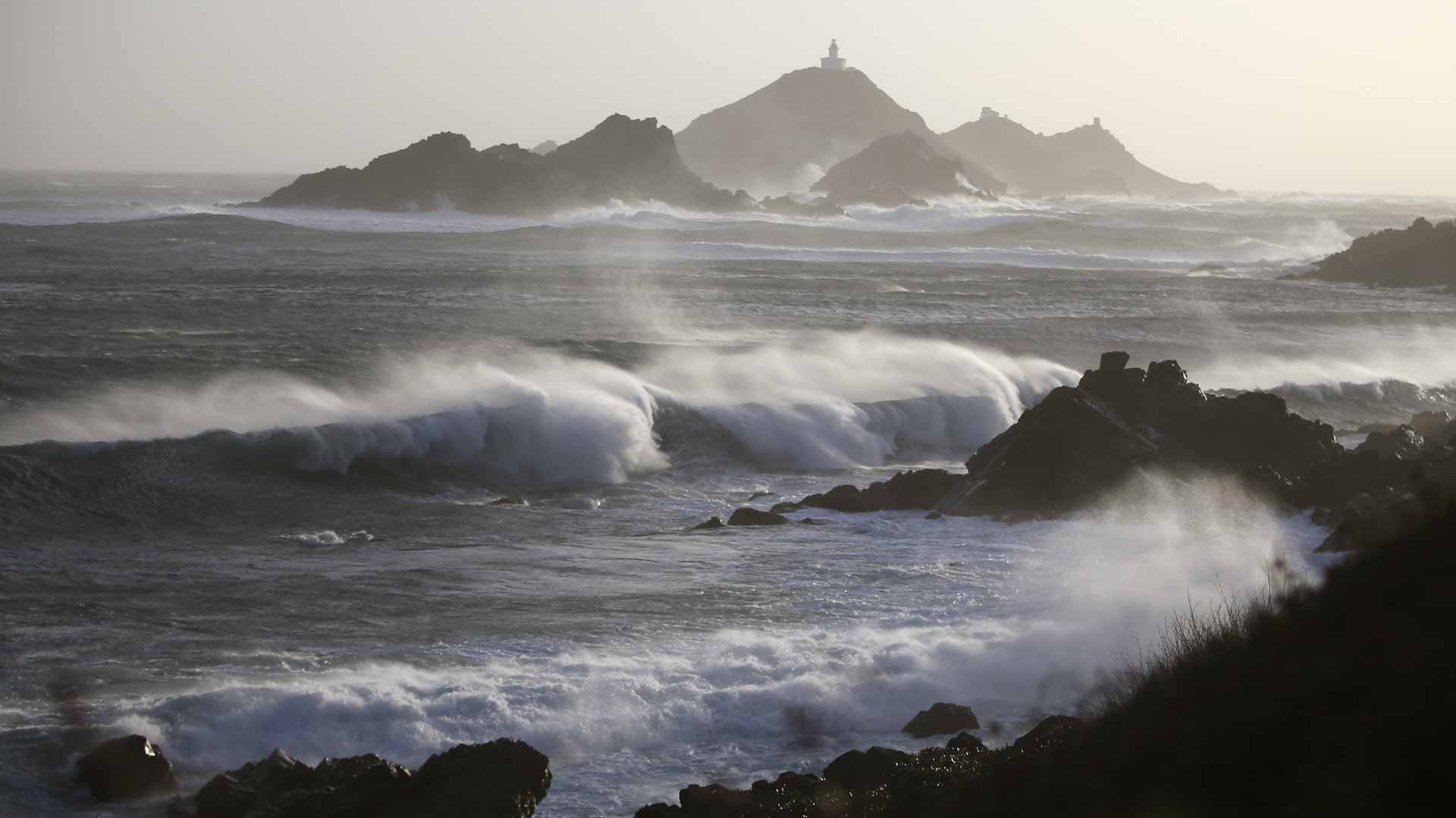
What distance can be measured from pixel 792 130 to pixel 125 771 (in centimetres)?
17590

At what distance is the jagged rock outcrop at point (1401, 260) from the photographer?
58.4 meters

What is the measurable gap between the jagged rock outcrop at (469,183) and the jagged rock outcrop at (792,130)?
6036cm

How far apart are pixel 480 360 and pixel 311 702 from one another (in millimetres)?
18326

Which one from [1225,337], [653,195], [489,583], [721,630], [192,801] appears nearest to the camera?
[192,801]

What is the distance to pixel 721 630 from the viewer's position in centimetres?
1242

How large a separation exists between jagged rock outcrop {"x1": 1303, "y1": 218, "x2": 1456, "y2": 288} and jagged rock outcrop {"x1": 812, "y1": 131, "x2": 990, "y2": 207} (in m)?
61.7

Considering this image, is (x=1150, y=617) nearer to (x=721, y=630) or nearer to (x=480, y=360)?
(x=721, y=630)

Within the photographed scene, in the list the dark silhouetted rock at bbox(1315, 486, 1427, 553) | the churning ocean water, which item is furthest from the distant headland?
the dark silhouetted rock at bbox(1315, 486, 1427, 553)

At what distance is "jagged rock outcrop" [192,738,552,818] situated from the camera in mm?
8070

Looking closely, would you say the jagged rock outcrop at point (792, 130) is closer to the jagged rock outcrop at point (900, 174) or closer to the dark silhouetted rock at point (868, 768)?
the jagged rock outcrop at point (900, 174)

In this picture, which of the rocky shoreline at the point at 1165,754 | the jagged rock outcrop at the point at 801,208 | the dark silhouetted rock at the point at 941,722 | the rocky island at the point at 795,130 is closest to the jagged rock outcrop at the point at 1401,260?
the jagged rock outcrop at the point at 801,208

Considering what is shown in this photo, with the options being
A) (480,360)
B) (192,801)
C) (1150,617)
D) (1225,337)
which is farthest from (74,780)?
(1225,337)

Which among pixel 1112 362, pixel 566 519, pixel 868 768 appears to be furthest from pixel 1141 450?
pixel 868 768

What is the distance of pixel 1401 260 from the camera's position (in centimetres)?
6006
